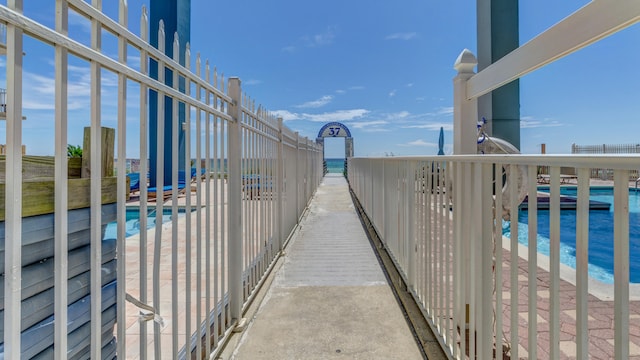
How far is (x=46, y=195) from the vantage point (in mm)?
927

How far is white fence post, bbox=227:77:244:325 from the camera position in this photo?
234 centimetres

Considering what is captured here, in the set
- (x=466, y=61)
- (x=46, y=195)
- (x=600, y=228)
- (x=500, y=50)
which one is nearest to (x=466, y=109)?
(x=466, y=61)

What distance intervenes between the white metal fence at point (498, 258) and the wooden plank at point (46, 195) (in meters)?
1.47

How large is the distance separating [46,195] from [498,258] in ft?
5.34

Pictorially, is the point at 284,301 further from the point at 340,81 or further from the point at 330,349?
the point at 340,81

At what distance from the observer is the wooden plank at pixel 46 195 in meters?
0.85

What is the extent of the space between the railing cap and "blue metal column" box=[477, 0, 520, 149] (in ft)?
37.3

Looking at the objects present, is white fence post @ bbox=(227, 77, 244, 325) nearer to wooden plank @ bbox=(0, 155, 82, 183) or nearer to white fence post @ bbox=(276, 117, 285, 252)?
wooden plank @ bbox=(0, 155, 82, 183)

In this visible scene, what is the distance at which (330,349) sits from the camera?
207 cm

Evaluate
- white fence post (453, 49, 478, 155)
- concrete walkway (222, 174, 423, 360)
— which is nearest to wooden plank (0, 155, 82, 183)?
concrete walkway (222, 174, 423, 360)

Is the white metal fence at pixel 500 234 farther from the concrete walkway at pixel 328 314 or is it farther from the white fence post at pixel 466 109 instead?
the concrete walkway at pixel 328 314

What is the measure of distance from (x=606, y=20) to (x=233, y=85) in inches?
80.9

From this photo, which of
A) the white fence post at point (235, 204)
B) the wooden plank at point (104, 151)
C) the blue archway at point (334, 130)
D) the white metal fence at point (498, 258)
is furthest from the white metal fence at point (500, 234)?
the blue archway at point (334, 130)

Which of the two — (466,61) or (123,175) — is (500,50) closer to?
(466,61)
